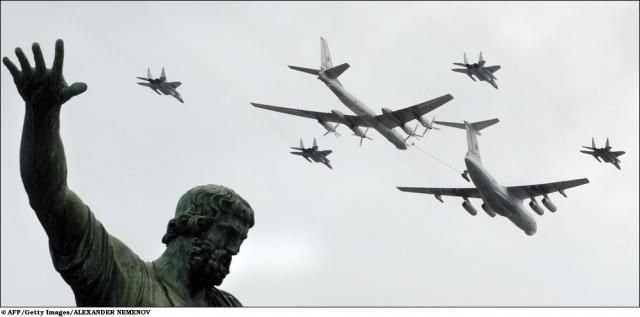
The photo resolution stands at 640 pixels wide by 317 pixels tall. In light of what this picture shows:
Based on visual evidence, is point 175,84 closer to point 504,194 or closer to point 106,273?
point 504,194

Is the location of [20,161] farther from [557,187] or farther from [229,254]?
[557,187]

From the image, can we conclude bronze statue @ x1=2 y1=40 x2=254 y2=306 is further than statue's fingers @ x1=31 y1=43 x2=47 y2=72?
Yes

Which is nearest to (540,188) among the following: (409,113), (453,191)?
(453,191)

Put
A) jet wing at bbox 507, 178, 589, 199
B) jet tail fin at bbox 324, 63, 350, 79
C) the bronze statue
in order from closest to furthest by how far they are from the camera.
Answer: the bronze statue < jet wing at bbox 507, 178, 589, 199 < jet tail fin at bbox 324, 63, 350, 79

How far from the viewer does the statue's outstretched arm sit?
6.08 metres

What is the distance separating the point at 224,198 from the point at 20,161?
148 centimetres

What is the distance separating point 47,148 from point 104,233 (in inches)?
30.9

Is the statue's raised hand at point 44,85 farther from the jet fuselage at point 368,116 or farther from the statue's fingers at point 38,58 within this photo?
the jet fuselage at point 368,116

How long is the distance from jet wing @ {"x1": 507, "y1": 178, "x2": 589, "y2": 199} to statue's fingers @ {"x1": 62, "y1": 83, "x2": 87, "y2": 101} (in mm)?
69306

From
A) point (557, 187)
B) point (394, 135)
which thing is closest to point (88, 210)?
point (394, 135)

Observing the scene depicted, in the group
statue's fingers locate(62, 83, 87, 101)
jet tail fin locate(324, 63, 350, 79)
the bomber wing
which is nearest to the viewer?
statue's fingers locate(62, 83, 87, 101)

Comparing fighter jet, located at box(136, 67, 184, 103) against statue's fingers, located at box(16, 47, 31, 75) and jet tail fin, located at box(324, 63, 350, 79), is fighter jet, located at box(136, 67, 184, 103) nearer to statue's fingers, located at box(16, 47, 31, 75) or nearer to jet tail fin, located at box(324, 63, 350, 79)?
jet tail fin, located at box(324, 63, 350, 79)

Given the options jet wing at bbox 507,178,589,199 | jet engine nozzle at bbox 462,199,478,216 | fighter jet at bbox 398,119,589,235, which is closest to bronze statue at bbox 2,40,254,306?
fighter jet at bbox 398,119,589,235

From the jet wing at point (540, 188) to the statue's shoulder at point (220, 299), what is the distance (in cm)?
6775
